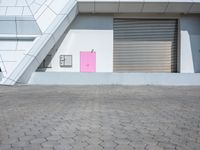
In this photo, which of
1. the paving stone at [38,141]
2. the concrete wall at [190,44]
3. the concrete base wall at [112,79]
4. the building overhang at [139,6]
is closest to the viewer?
the paving stone at [38,141]

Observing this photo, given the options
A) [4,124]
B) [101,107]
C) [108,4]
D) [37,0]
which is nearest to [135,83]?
[108,4]

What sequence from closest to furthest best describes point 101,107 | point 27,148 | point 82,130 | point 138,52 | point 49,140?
point 27,148
point 49,140
point 82,130
point 101,107
point 138,52

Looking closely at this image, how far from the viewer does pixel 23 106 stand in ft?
26.8

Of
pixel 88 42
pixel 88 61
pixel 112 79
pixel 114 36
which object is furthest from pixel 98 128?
pixel 114 36

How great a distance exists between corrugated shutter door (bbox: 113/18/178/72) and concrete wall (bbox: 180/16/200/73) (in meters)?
1.14

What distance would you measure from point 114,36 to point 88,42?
207 cm

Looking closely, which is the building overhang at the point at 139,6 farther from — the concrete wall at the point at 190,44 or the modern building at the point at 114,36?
the concrete wall at the point at 190,44

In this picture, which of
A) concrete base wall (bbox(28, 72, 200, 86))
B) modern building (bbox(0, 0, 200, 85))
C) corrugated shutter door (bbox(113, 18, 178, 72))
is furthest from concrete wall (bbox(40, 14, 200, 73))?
concrete base wall (bbox(28, 72, 200, 86))

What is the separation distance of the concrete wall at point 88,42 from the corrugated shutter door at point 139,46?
0.80m

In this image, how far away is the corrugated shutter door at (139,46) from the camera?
71.7ft

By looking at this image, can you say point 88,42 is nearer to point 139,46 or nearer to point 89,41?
point 89,41

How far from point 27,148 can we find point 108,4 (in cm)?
1672

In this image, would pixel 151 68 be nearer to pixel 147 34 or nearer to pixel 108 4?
pixel 147 34

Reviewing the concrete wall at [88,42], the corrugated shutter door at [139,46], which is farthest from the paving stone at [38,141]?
the corrugated shutter door at [139,46]
